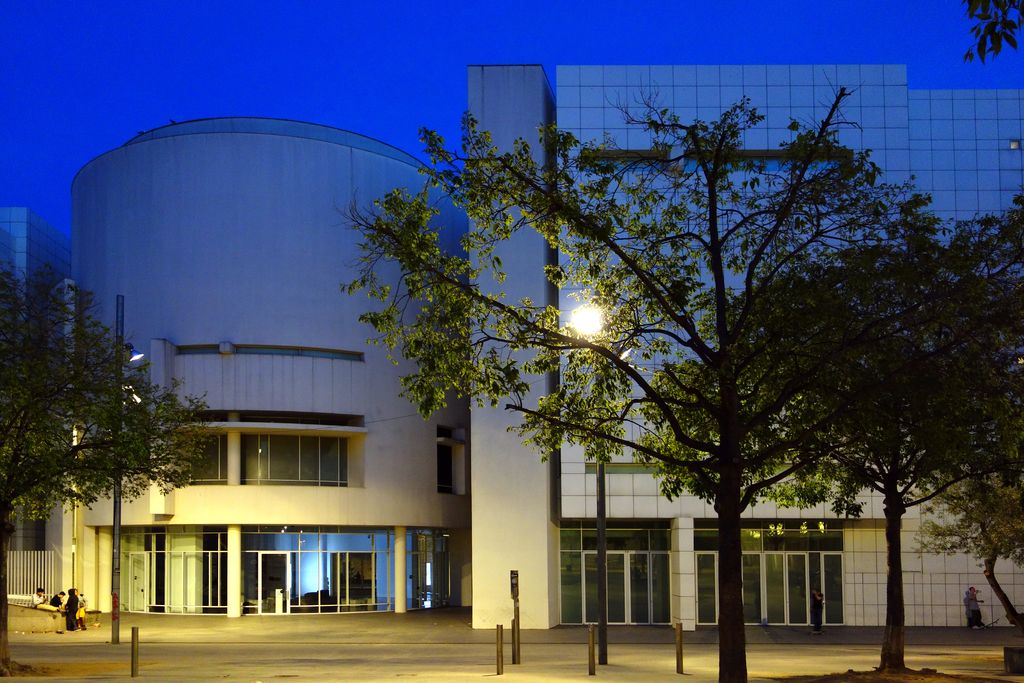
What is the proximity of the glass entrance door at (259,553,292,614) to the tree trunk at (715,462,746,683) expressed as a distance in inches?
1323

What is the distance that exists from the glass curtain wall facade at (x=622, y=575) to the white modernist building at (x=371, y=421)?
71 mm

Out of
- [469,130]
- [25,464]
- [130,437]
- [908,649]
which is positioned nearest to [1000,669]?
[908,649]

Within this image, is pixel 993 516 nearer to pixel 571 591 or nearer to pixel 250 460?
pixel 571 591

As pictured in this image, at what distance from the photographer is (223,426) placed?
44.4 m

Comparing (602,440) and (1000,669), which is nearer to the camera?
(602,440)

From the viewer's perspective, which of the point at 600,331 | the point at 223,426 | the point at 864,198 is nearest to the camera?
the point at 864,198

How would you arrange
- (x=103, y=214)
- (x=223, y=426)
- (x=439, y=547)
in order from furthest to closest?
(x=439, y=547)
(x=103, y=214)
(x=223, y=426)

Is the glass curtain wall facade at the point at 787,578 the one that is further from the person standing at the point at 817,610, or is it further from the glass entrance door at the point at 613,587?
the glass entrance door at the point at 613,587

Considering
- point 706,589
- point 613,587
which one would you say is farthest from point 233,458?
point 706,589

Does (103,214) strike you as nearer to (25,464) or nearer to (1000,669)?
(25,464)

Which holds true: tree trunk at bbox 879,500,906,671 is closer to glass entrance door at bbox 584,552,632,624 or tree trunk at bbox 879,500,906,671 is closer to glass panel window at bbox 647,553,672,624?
glass panel window at bbox 647,553,672,624

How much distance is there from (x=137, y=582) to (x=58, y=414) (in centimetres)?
2475

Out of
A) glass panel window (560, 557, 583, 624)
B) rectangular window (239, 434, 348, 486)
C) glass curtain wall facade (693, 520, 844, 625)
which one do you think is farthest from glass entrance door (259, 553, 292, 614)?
glass curtain wall facade (693, 520, 844, 625)

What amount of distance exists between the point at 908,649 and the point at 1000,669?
Answer: 6.39 m
